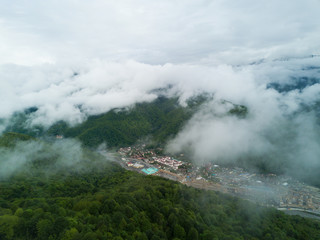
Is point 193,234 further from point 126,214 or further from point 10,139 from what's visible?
point 10,139

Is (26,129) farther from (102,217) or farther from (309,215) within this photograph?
(309,215)

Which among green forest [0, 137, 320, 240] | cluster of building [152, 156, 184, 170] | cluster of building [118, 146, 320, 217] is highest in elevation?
green forest [0, 137, 320, 240]

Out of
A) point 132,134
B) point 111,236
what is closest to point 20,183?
point 111,236

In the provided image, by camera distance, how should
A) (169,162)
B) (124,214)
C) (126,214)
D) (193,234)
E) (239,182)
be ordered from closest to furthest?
(193,234) → (124,214) → (126,214) → (239,182) → (169,162)

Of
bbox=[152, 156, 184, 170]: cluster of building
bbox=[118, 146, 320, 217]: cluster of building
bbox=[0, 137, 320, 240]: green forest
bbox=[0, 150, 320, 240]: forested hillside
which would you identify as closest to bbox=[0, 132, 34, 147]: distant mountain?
bbox=[0, 137, 320, 240]: green forest

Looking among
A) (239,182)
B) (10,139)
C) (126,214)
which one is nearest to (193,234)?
(126,214)

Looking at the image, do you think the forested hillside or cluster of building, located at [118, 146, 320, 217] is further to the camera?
cluster of building, located at [118, 146, 320, 217]

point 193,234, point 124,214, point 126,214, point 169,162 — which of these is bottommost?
point 169,162

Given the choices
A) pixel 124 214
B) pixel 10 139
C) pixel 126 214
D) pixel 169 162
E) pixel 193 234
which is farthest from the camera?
pixel 169 162

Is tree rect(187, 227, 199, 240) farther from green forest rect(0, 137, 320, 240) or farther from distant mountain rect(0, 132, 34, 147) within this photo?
distant mountain rect(0, 132, 34, 147)

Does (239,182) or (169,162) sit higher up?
(239,182)

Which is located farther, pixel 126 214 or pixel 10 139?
pixel 10 139
